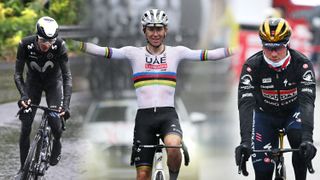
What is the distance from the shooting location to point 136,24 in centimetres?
1254

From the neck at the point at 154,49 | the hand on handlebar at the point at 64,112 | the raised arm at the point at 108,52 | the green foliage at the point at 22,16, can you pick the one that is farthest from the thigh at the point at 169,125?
the green foliage at the point at 22,16

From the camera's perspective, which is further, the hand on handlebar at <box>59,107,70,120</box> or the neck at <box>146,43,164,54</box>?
the hand on handlebar at <box>59,107,70,120</box>

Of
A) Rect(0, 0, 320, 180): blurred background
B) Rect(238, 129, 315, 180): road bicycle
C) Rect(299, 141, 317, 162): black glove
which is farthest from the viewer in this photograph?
Rect(0, 0, 320, 180): blurred background

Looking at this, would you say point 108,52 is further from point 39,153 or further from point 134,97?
point 134,97

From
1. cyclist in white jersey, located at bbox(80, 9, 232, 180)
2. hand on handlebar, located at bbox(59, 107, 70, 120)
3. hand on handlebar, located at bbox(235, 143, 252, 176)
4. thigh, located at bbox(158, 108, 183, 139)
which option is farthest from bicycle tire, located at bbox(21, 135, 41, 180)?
hand on handlebar, located at bbox(235, 143, 252, 176)

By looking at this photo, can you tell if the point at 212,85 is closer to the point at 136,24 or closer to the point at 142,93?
the point at 136,24

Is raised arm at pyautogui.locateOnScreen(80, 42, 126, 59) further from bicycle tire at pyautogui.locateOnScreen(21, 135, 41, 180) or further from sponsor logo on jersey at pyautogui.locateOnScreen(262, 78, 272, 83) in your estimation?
sponsor logo on jersey at pyautogui.locateOnScreen(262, 78, 272, 83)

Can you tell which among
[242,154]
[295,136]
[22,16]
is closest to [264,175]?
[295,136]

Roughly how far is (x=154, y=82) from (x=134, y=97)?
4981 millimetres

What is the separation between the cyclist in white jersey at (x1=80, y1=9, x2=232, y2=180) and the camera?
Result: 816 centimetres

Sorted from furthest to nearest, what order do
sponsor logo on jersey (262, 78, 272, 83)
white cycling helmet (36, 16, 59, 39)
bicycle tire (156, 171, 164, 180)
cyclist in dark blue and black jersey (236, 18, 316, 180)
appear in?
white cycling helmet (36, 16, 59, 39) → bicycle tire (156, 171, 164, 180) → sponsor logo on jersey (262, 78, 272, 83) → cyclist in dark blue and black jersey (236, 18, 316, 180)

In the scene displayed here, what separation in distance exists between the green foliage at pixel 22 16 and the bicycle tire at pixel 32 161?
7.52 metres

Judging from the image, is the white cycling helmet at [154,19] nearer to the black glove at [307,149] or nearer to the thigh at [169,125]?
the thigh at [169,125]

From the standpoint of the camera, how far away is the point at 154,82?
27.7ft
